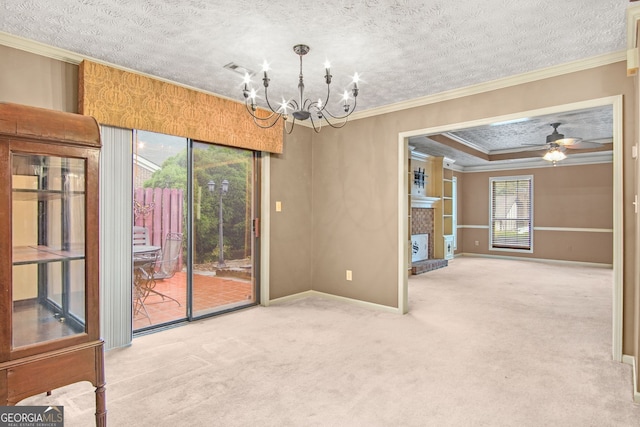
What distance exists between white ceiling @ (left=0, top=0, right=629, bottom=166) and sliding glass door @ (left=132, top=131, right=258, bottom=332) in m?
0.86

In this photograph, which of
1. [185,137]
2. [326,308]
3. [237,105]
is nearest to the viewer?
[185,137]

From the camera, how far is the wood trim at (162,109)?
2879 mm

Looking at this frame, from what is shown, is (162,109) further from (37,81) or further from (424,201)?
(424,201)

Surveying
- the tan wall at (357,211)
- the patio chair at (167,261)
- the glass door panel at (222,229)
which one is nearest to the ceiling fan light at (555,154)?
the tan wall at (357,211)

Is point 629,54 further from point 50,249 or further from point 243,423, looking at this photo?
point 50,249

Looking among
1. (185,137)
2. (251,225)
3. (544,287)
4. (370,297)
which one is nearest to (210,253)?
(251,225)

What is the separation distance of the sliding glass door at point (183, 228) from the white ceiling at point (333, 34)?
0.86 m

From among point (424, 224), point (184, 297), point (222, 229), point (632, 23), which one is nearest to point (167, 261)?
point (184, 297)

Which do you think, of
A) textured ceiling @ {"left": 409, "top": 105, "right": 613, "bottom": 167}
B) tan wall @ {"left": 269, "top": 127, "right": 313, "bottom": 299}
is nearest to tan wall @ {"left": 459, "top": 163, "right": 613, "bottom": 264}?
textured ceiling @ {"left": 409, "top": 105, "right": 613, "bottom": 167}

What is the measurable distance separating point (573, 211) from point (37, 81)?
975 cm

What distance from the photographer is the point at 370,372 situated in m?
2.65

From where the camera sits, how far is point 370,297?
443cm

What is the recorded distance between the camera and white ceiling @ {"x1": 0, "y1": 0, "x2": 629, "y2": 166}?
2.17 metres

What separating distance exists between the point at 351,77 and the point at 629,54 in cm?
209
